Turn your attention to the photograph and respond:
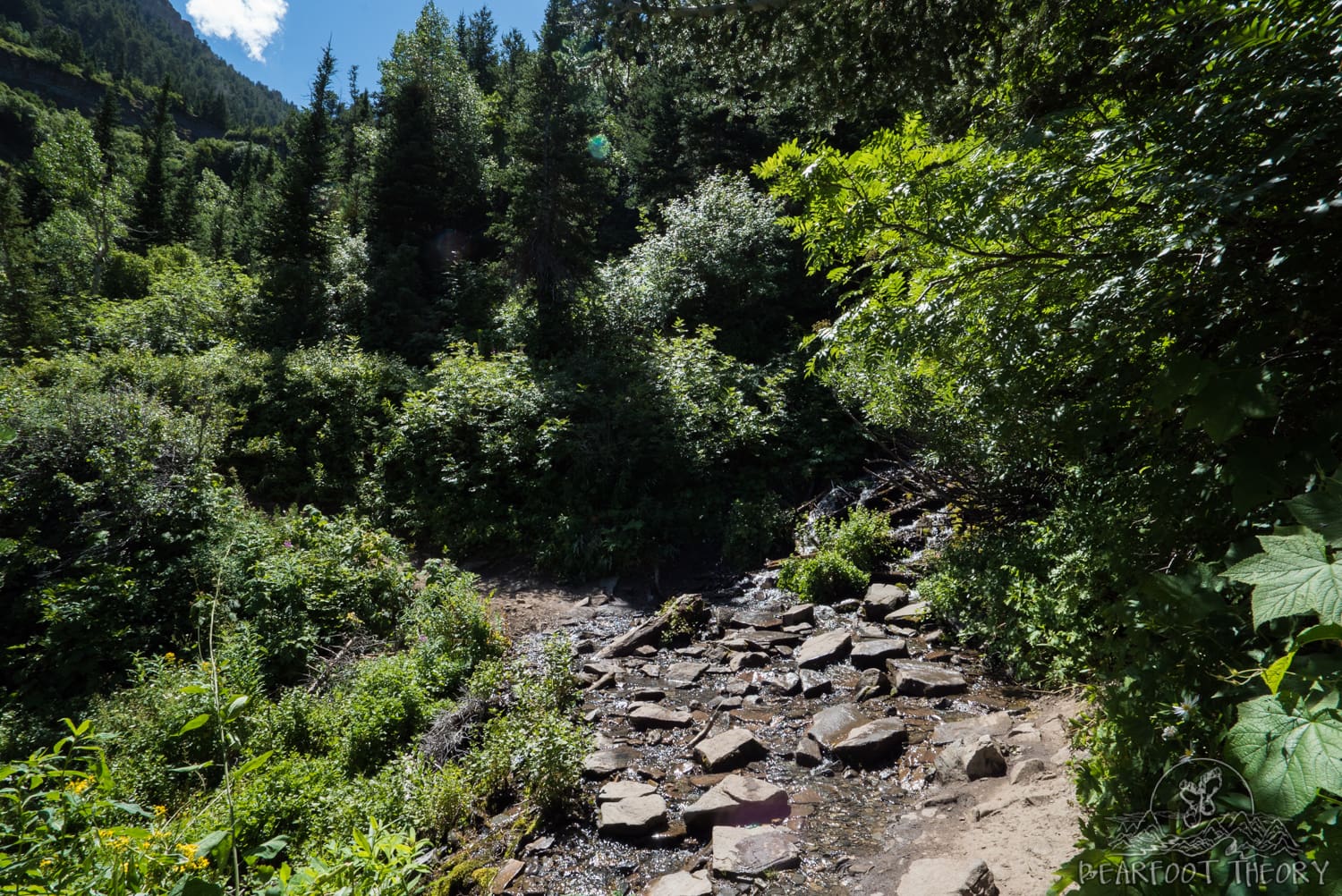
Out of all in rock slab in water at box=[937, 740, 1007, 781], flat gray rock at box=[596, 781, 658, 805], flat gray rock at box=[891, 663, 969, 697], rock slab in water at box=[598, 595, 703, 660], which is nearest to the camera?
rock slab in water at box=[937, 740, 1007, 781]

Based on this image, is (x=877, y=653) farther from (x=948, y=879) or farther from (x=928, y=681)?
(x=948, y=879)

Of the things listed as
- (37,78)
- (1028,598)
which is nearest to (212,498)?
(1028,598)

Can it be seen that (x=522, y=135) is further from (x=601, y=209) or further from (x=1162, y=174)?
(x=1162, y=174)

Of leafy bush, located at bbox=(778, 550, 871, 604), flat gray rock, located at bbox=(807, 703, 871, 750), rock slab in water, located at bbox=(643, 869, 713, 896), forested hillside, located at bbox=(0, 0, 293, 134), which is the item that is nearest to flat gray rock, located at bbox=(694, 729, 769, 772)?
flat gray rock, located at bbox=(807, 703, 871, 750)

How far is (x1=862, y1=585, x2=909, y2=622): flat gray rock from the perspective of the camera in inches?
280

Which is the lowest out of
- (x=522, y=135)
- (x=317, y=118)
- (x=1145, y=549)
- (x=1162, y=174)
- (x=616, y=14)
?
(x=1145, y=549)

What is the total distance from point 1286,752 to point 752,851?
313 cm

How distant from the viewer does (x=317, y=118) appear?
20.2 m

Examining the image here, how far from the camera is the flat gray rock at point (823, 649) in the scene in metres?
6.23

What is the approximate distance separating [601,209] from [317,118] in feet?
35.1

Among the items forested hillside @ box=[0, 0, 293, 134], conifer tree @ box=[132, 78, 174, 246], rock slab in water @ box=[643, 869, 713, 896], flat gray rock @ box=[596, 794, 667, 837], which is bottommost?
rock slab in water @ box=[643, 869, 713, 896]

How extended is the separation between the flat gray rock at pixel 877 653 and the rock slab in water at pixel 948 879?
9.48 feet

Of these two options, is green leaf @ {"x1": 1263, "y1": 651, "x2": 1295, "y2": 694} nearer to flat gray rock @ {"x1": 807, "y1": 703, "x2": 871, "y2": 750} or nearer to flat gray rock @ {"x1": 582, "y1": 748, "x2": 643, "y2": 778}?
flat gray rock @ {"x1": 807, "y1": 703, "x2": 871, "y2": 750}

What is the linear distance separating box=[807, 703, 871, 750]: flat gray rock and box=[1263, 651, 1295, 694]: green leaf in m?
3.85
